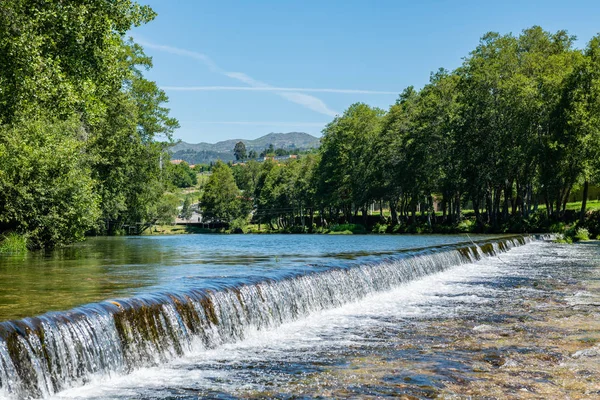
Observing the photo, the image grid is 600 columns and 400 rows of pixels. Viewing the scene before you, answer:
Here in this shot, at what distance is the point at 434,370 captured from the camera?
30.2 ft

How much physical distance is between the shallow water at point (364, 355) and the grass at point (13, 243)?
1816cm

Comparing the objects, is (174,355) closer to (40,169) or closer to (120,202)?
(40,169)

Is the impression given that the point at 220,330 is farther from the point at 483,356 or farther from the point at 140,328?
the point at 483,356

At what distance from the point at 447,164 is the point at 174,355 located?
57.6 metres

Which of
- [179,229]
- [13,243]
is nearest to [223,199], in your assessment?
[179,229]

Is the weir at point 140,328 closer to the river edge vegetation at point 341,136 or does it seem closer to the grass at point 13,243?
the river edge vegetation at point 341,136

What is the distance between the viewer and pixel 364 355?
409 inches

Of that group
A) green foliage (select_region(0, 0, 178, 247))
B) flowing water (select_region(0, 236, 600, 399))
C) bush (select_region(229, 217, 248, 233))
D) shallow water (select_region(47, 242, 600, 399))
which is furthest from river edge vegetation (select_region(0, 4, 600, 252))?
bush (select_region(229, 217, 248, 233))

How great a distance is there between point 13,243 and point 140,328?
20672 millimetres

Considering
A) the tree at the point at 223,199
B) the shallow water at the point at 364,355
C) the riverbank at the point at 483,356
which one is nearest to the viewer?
the riverbank at the point at 483,356

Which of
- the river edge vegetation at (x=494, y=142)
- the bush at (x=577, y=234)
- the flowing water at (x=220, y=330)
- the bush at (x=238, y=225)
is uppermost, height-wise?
the river edge vegetation at (x=494, y=142)

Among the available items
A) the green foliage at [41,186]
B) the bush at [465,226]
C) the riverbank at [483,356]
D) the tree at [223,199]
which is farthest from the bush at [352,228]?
the riverbank at [483,356]

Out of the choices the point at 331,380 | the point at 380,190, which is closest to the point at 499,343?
the point at 331,380

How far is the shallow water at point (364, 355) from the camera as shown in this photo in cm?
841
